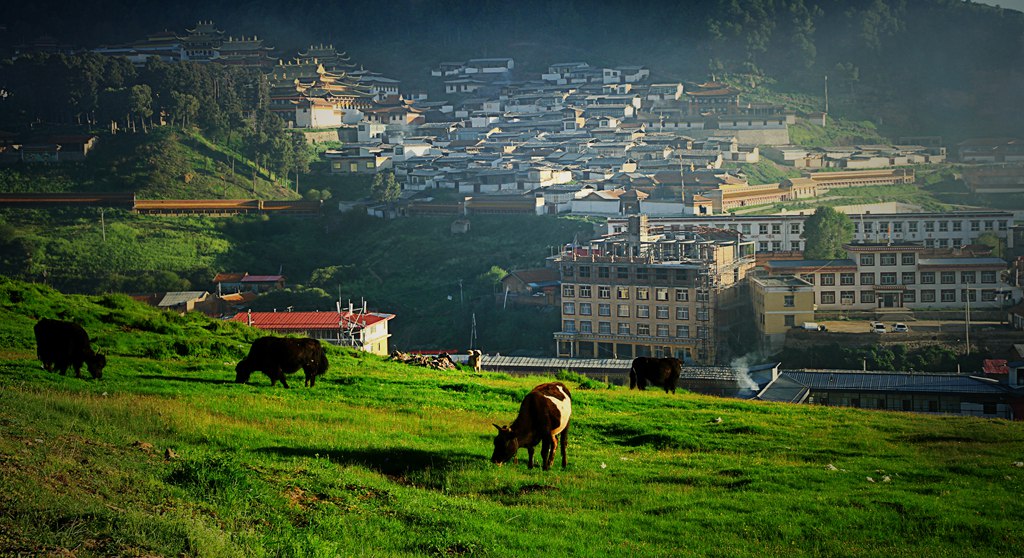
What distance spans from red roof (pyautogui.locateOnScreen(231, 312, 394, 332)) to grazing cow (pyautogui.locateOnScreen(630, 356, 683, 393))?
65.8 feet

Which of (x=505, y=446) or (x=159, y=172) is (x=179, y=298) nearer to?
(x=159, y=172)

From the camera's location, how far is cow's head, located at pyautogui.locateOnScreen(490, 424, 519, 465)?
874cm

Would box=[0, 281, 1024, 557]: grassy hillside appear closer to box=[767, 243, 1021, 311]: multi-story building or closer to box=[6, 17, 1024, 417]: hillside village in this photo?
box=[6, 17, 1024, 417]: hillside village

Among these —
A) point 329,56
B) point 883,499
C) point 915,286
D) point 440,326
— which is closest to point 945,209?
point 915,286

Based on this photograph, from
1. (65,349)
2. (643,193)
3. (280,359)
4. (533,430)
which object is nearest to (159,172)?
(643,193)

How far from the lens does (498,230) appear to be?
177 feet

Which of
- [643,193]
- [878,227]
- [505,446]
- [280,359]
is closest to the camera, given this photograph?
[505,446]

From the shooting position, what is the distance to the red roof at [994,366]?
103 ft

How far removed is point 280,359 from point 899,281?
111 feet

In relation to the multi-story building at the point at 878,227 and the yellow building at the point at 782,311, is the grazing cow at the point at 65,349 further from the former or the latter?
the multi-story building at the point at 878,227

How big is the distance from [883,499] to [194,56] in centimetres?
8344

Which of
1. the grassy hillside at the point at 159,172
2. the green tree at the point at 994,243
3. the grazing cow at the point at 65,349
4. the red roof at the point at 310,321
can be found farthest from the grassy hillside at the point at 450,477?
the grassy hillside at the point at 159,172

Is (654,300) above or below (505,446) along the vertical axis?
below

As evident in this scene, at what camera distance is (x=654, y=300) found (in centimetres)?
3888
